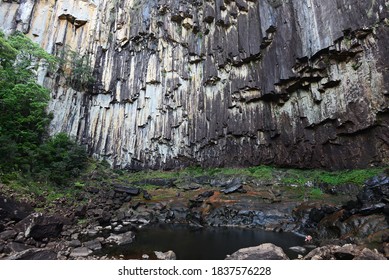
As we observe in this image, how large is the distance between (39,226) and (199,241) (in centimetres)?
663

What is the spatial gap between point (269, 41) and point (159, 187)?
15.5 m

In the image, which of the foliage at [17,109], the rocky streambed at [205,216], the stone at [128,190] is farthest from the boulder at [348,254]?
the foliage at [17,109]

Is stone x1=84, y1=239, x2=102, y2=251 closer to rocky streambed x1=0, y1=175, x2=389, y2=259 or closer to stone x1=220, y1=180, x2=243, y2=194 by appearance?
rocky streambed x1=0, y1=175, x2=389, y2=259

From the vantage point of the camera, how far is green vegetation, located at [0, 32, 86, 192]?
51.4ft

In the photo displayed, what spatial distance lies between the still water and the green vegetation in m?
8.44

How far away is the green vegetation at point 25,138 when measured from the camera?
15.7 meters

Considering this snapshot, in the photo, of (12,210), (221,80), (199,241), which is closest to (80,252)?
(199,241)

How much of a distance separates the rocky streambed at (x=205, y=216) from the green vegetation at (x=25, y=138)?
291 centimetres

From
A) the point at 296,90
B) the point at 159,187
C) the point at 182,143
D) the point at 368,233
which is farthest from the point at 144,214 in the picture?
the point at 296,90

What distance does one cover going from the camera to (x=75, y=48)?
30891 millimetres

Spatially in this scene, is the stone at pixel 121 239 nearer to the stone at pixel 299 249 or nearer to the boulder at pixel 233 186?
the stone at pixel 299 249

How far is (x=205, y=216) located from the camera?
15844mm

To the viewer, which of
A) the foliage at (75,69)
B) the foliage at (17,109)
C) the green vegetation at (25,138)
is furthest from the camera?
the foliage at (75,69)

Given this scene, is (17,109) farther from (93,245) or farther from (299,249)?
(299,249)
